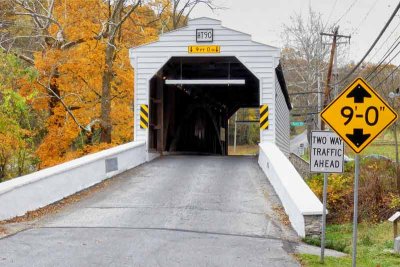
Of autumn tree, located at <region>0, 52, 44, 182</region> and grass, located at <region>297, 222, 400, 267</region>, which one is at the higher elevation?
autumn tree, located at <region>0, 52, 44, 182</region>

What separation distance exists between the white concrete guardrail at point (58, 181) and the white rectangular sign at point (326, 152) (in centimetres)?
585

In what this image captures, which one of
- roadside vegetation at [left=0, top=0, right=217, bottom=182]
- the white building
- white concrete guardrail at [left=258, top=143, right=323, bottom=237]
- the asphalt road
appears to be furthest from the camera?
roadside vegetation at [left=0, top=0, right=217, bottom=182]

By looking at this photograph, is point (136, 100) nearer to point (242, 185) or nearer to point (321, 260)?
point (242, 185)

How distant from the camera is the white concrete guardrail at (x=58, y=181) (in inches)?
438

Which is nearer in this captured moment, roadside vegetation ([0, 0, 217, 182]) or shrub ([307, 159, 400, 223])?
shrub ([307, 159, 400, 223])

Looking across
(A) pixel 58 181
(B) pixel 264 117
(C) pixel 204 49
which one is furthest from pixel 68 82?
(A) pixel 58 181

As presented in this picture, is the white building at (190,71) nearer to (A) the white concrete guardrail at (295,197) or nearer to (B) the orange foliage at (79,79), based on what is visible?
(B) the orange foliage at (79,79)

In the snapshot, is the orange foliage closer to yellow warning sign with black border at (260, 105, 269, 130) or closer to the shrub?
yellow warning sign with black border at (260, 105, 269, 130)

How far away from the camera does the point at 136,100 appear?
1950 cm

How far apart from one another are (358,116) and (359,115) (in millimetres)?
20

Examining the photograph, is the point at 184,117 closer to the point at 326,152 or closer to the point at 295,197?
the point at 295,197

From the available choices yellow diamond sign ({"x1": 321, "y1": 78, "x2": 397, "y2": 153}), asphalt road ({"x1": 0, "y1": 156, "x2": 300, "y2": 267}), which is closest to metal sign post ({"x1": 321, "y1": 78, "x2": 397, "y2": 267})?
yellow diamond sign ({"x1": 321, "y1": 78, "x2": 397, "y2": 153})

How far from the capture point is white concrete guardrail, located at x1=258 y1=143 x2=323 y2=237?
32.6 ft

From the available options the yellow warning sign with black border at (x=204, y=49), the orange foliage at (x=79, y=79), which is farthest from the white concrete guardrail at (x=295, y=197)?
the orange foliage at (x=79, y=79)
